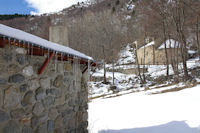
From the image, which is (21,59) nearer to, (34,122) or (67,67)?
(34,122)

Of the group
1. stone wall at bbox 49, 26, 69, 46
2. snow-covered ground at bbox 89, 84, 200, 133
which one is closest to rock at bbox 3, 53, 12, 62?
stone wall at bbox 49, 26, 69, 46

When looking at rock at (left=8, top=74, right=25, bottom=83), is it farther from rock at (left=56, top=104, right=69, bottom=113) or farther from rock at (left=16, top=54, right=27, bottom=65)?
rock at (left=56, top=104, right=69, bottom=113)

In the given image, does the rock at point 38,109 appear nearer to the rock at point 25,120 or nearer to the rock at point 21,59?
the rock at point 25,120

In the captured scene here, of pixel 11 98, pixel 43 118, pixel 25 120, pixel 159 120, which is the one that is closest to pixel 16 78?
pixel 11 98

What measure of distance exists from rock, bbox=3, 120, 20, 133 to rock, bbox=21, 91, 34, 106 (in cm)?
25

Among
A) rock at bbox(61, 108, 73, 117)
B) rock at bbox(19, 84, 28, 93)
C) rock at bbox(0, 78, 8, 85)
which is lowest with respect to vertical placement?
rock at bbox(61, 108, 73, 117)

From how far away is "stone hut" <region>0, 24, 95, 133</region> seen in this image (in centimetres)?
183

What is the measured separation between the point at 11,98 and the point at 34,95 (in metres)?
0.37

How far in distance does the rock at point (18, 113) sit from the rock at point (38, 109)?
8.1 inches

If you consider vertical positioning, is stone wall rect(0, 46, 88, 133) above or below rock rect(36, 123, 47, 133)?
above

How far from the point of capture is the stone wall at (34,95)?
6.09ft

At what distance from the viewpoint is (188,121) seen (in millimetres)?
4324

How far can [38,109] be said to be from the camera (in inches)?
90.7

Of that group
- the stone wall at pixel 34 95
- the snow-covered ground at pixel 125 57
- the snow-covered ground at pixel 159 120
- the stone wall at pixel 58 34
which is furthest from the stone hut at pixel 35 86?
the snow-covered ground at pixel 125 57
